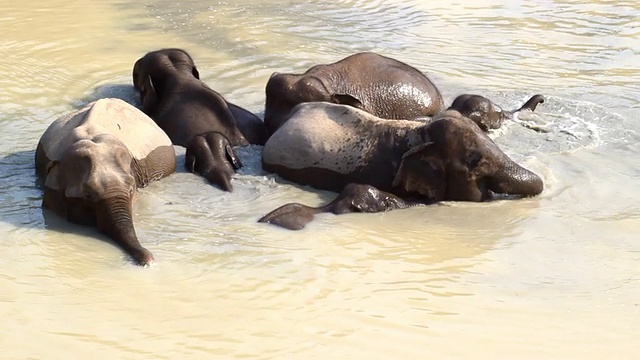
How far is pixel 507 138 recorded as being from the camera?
9.82 m

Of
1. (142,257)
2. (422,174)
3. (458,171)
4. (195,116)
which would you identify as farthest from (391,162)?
(142,257)

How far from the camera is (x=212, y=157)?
29.1ft

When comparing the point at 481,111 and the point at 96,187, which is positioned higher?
the point at 96,187

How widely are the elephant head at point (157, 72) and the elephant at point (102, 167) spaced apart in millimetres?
1398

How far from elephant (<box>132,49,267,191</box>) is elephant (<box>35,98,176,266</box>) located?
1.29 feet

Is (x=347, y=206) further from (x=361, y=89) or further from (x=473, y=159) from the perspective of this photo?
(x=361, y=89)

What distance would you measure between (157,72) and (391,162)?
301cm

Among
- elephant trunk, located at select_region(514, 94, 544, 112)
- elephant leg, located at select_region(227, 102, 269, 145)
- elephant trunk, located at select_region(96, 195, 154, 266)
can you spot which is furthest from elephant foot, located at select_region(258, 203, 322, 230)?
elephant trunk, located at select_region(514, 94, 544, 112)

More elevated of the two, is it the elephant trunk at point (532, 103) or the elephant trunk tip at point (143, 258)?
the elephant trunk tip at point (143, 258)

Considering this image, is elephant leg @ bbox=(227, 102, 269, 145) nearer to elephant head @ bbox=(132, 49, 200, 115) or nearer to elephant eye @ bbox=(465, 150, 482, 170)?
elephant head @ bbox=(132, 49, 200, 115)

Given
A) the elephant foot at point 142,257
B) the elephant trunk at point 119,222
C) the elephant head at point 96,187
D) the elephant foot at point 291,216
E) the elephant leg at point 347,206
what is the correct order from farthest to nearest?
the elephant leg at point 347,206
the elephant foot at point 291,216
the elephant head at point 96,187
the elephant trunk at point 119,222
the elephant foot at point 142,257

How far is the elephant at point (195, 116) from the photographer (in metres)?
8.88

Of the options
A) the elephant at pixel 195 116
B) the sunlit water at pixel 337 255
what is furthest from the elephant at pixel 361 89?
the sunlit water at pixel 337 255

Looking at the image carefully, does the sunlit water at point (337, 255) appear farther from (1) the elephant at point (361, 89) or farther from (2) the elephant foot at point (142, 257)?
(1) the elephant at point (361, 89)
